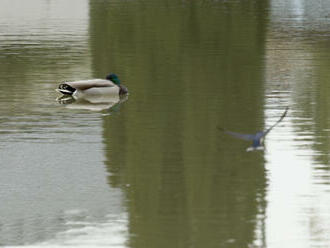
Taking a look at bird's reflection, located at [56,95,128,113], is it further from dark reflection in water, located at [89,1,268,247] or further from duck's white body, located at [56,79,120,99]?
dark reflection in water, located at [89,1,268,247]

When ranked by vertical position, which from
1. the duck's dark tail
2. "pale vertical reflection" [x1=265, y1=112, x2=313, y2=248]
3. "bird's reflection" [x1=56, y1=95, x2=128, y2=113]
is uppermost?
"pale vertical reflection" [x1=265, y1=112, x2=313, y2=248]

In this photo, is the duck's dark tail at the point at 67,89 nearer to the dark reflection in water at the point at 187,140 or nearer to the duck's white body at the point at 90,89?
the duck's white body at the point at 90,89

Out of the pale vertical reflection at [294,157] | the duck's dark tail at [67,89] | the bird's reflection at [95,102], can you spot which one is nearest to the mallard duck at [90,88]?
the duck's dark tail at [67,89]

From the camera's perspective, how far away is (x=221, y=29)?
2132 inches

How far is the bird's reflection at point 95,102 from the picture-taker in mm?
26672

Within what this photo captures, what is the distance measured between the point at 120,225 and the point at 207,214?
128 cm

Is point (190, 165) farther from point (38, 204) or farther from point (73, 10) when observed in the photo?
point (73, 10)

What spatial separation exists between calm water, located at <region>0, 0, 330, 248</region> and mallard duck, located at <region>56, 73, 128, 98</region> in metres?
0.54

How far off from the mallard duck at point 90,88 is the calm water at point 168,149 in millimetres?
537

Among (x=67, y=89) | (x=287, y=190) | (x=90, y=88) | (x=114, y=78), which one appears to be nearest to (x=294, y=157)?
(x=287, y=190)

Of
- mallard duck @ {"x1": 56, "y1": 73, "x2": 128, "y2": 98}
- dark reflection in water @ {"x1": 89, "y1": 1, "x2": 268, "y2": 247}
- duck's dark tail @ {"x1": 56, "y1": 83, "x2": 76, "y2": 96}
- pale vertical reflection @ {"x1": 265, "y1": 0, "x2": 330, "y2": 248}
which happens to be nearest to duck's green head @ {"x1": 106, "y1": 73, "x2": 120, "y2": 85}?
mallard duck @ {"x1": 56, "y1": 73, "x2": 128, "y2": 98}

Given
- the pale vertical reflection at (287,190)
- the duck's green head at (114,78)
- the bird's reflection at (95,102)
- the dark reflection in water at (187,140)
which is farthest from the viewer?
the duck's green head at (114,78)

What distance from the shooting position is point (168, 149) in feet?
67.3

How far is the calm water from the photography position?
14945 millimetres
